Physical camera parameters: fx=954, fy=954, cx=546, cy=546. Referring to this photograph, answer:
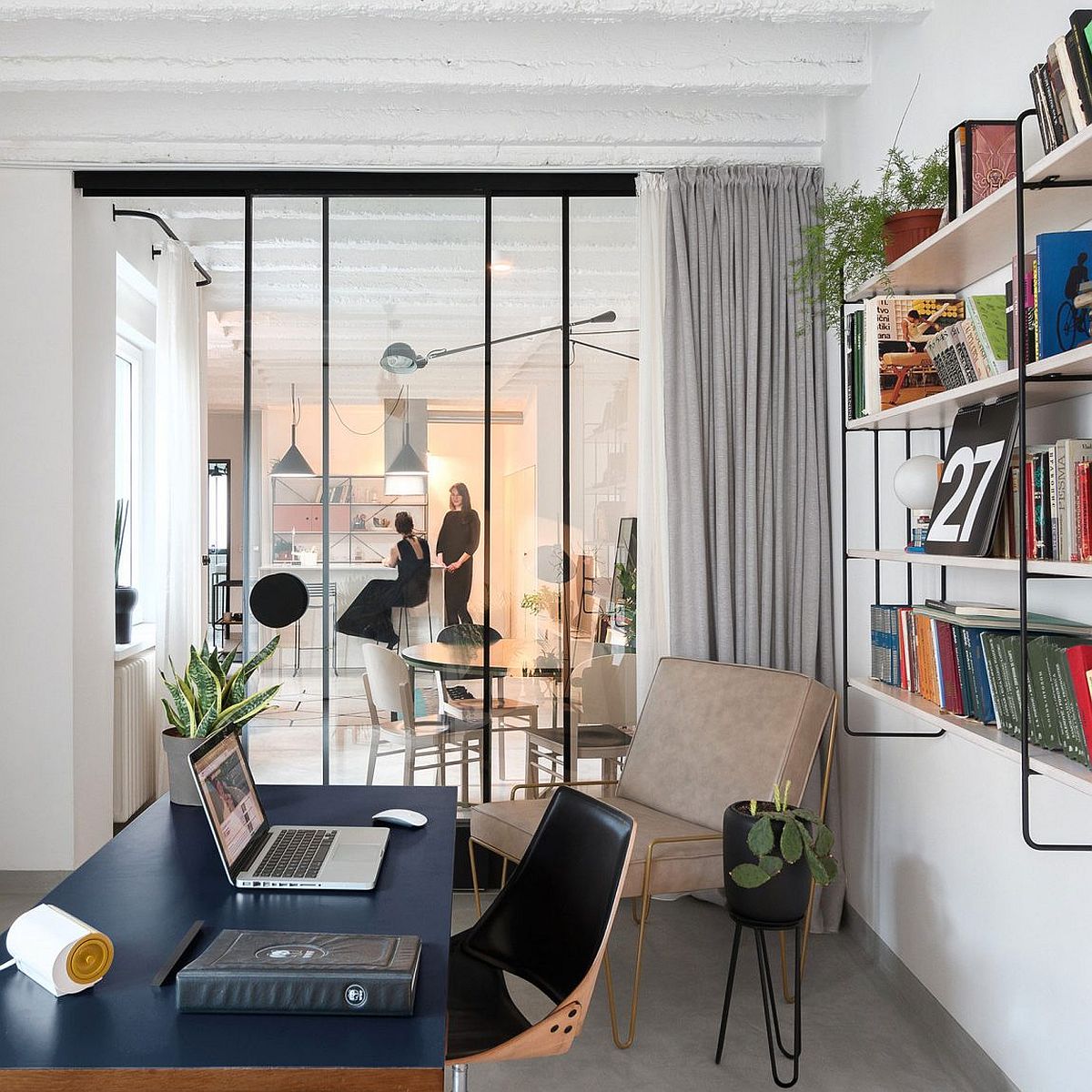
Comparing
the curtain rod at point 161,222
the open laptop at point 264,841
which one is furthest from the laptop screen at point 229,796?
the curtain rod at point 161,222

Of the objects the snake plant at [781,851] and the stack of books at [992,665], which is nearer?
the stack of books at [992,665]

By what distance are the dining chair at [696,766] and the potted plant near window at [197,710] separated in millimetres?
907

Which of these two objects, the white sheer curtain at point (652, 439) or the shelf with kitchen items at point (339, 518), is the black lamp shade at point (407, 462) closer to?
the shelf with kitchen items at point (339, 518)

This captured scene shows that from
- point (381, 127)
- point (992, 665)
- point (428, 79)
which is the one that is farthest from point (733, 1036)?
point (381, 127)

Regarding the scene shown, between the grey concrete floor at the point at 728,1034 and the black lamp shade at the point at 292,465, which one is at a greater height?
the black lamp shade at the point at 292,465

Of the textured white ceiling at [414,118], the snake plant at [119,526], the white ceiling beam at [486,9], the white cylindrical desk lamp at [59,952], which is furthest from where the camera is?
the snake plant at [119,526]

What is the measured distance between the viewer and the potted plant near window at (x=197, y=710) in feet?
7.36

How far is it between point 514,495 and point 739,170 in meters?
1.45

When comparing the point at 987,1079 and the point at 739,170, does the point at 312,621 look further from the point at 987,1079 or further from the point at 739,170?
the point at 987,1079

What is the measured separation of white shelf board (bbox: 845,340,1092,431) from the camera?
1558 millimetres

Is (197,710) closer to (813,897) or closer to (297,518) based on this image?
(297,518)

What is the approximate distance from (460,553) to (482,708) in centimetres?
60

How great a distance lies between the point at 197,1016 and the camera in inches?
48.5

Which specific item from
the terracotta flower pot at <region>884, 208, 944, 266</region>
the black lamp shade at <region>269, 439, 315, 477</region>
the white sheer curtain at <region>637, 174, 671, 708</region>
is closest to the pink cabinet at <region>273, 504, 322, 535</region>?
the black lamp shade at <region>269, 439, 315, 477</region>
